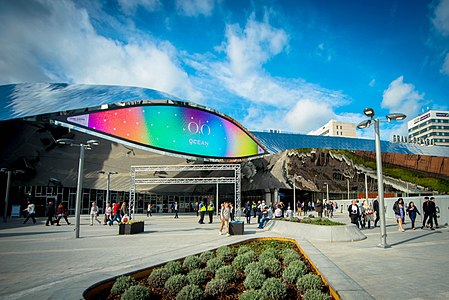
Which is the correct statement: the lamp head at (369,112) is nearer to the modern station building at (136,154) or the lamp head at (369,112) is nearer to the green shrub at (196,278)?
the green shrub at (196,278)

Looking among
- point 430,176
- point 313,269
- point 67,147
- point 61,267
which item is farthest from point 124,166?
point 430,176

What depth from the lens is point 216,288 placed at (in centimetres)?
505

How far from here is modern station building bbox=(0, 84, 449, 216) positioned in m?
36.1

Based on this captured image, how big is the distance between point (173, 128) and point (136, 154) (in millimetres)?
6439

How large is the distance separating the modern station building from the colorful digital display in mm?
133

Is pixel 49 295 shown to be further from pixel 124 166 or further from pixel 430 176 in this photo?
pixel 430 176

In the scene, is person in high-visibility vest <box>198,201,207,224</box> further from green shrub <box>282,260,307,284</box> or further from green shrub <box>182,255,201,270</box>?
green shrub <box>282,260,307,284</box>

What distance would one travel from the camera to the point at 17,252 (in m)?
10.5

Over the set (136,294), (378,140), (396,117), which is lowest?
(136,294)

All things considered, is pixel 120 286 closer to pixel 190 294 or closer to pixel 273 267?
pixel 190 294

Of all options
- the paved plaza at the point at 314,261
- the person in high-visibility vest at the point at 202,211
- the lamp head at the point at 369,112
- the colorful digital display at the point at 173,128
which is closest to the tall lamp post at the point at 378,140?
the lamp head at the point at 369,112

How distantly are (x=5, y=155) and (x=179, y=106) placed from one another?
72.5 feet

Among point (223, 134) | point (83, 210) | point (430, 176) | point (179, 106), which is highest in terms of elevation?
point (179, 106)

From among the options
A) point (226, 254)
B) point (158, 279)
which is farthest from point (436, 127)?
point (158, 279)
